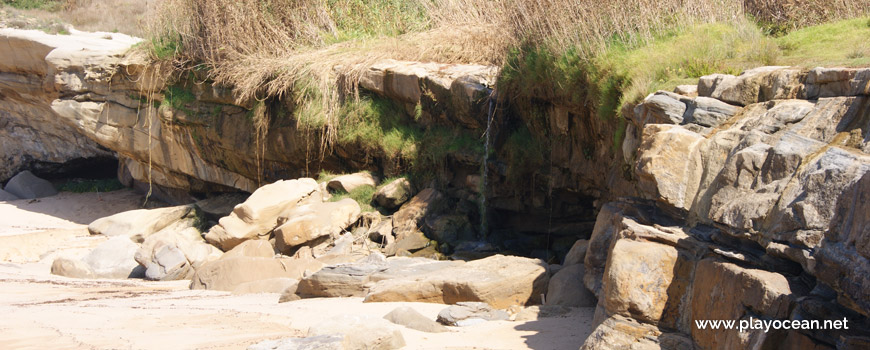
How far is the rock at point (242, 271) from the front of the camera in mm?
8102

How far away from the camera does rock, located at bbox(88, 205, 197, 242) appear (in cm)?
1176

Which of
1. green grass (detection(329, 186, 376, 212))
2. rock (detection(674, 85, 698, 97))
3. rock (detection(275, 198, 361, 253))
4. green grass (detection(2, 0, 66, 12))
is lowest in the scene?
rock (detection(275, 198, 361, 253))

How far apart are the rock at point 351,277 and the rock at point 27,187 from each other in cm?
1219

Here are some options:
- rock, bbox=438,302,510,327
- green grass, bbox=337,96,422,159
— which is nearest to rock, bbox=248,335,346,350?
rock, bbox=438,302,510,327

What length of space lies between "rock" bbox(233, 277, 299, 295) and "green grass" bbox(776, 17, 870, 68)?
17.2 feet

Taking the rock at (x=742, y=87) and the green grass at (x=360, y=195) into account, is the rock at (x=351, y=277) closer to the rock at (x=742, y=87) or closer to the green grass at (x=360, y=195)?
the rock at (x=742, y=87)

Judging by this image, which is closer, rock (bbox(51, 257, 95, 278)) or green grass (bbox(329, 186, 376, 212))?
rock (bbox(51, 257, 95, 278))

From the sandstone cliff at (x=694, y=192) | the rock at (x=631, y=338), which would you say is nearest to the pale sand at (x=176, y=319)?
the rock at (x=631, y=338)

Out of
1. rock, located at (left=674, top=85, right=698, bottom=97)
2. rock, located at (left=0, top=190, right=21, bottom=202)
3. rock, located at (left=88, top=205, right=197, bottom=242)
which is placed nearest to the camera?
rock, located at (left=674, top=85, right=698, bottom=97)

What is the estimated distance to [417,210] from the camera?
9.93 meters

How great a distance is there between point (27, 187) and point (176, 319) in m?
12.8

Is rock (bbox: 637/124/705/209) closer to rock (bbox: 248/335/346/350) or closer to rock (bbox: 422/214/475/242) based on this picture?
rock (bbox: 248/335/346/350)

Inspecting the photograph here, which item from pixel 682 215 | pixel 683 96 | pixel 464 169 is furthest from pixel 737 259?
pixel 464 169

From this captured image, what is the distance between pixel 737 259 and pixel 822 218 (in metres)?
0.50
